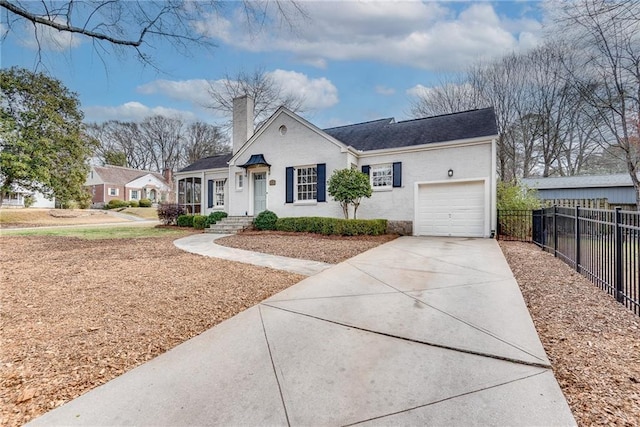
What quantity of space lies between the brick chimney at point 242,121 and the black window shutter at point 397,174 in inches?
342

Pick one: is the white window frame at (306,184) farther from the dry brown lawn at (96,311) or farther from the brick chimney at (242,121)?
the dry brown lawn at (96,311)

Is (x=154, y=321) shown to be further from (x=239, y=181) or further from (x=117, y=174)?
(x=117, y=174)

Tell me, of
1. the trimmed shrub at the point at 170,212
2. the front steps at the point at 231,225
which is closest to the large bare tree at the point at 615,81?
the front steps at the point at 231,225

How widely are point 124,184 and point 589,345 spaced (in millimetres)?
46757

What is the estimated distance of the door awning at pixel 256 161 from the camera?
1401cm

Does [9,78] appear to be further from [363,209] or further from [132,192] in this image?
[132,192]

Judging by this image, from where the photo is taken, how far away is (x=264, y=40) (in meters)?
5.59

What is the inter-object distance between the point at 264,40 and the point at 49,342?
17.8 ft

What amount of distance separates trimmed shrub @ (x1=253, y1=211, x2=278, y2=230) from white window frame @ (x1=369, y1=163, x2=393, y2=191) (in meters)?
4.52

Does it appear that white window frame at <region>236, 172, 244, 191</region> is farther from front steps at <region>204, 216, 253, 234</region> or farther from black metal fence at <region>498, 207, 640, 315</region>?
black metal fence at <region>498, 207, 640, 315</region>

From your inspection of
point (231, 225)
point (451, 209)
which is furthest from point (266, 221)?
point (451, 209)

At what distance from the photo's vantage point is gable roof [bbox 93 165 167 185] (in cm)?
3838

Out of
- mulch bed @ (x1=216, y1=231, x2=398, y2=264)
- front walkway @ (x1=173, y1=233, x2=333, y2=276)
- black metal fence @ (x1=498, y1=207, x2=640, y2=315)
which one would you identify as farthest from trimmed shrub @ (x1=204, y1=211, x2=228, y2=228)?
black metal fence @ (x1=498, y1=207, x2=640, y2=315)

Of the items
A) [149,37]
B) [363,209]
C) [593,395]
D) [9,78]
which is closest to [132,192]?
[9,78]
